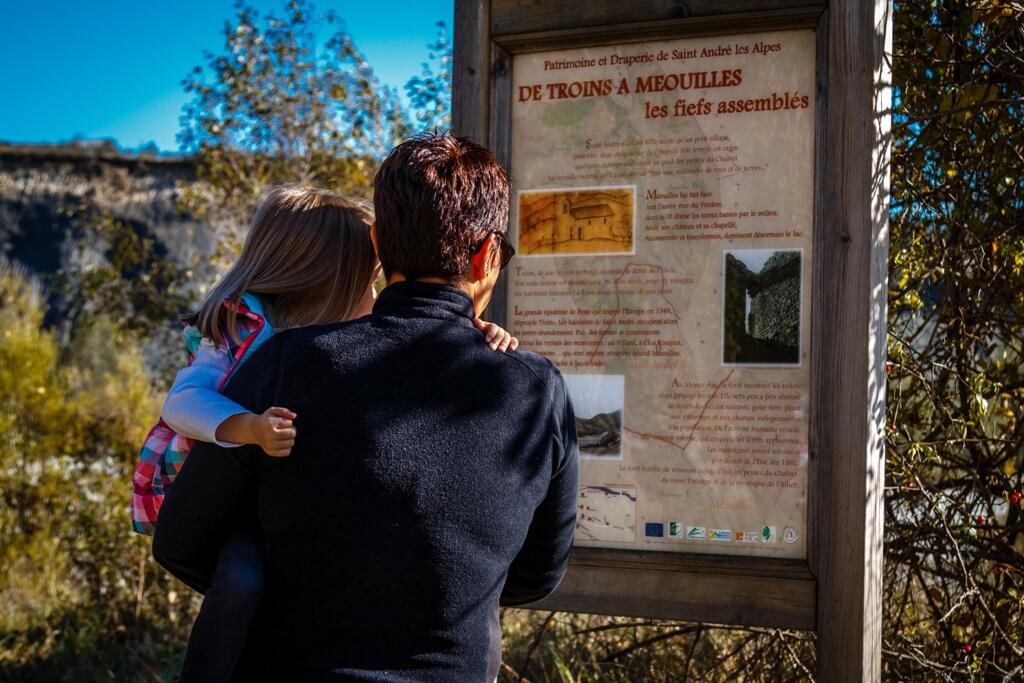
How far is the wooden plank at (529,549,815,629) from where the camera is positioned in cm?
239

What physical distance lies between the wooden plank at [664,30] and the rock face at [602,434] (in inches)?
38.6

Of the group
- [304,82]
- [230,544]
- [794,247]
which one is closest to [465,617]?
[230,544]

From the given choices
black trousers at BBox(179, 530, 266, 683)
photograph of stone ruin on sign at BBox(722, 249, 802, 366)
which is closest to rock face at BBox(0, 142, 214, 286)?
photograph of stone ruin on sign at BBox(722, 249, 802, 366)

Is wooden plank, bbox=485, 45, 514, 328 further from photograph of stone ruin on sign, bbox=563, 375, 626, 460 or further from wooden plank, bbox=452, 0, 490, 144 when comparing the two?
photograph of stone ruin on sign, bbox=563, 375, 626, 460

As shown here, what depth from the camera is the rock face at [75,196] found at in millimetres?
23266

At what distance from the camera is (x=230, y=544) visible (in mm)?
1605

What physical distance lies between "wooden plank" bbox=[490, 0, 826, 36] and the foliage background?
0.78 meters

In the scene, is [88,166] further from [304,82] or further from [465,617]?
[465,617]

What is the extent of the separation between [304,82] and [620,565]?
22.5 feet

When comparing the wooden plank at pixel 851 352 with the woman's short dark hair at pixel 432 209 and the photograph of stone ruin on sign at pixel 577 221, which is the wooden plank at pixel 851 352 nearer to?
the photograph of stone ruin on sign at pixel 577 221

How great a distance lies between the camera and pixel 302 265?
218 centimetres

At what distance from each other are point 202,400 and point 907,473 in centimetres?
215

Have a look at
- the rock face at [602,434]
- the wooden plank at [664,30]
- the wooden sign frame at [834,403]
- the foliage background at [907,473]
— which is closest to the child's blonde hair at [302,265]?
the rock face at [602,434]

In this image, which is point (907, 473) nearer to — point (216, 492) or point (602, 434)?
point (602, 434)
